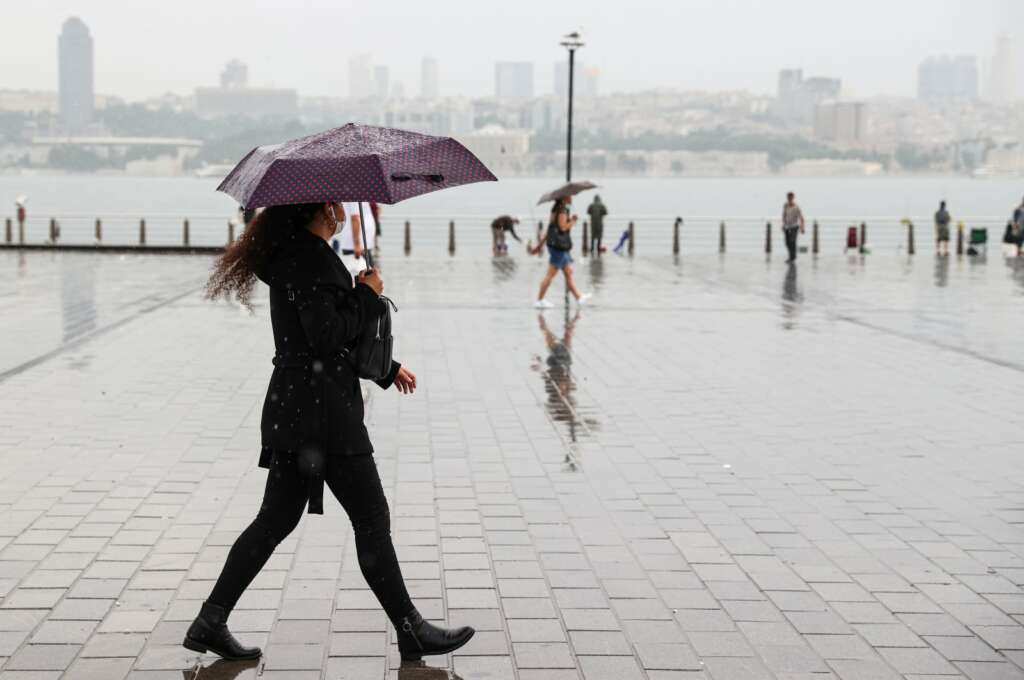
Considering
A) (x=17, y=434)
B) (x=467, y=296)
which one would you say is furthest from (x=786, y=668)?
(x=467, y=296)

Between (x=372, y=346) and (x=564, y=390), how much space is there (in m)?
6.24

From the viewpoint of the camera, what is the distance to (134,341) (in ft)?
44.5

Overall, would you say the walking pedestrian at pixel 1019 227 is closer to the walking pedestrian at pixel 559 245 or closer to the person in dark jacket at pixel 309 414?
the walking pedestrian at pixel 559 245

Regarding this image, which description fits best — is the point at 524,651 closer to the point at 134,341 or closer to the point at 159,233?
the point at 134,341

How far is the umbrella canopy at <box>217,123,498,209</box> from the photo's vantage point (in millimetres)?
4324

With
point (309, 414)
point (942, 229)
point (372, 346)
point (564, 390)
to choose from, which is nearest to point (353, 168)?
point (372, 346)

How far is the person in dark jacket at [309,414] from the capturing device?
14.6ft

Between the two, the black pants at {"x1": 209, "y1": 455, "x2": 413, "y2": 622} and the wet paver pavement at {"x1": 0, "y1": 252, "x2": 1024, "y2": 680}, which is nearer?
the black pants at {"x1": 209, "y1": 455, "x2": 413, "y2": 622}

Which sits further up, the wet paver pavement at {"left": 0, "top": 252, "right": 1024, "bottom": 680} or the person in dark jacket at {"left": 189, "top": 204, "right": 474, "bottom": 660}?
the person in dark jacket at {"left": 189, "top": 204, "right": 474, "bottom": 660}

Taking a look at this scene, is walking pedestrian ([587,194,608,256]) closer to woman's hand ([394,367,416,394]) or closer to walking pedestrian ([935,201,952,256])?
walking pedestrian ([935,201,952,256])

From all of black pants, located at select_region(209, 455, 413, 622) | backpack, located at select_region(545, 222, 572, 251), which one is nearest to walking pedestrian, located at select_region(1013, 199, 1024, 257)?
backpack, located at select_region(545, 222, 572, 251)

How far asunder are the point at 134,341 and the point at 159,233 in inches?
2293

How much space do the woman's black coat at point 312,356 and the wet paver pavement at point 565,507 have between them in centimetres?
76

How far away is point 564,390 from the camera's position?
10727mm
